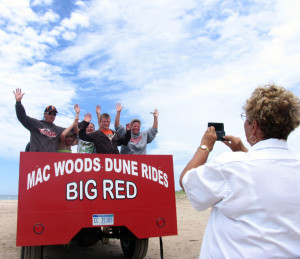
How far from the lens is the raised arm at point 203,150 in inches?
64.1

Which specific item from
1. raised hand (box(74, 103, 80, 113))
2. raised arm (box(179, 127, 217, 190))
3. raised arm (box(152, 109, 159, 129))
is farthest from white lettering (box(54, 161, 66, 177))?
raised arm (box(179, 127, 217, 190))

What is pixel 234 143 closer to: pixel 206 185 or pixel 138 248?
pixel 206 185

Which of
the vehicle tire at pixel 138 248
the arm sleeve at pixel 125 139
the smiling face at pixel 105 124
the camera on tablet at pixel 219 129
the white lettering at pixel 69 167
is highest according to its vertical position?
the smiling face at pixel 105 124

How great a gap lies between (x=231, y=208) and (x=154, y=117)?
5.31 m

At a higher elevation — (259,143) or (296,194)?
(259,143)

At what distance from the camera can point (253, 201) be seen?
141cm

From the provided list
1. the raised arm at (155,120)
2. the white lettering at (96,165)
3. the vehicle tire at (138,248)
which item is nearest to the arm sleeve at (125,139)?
the raised arm at (155,120)

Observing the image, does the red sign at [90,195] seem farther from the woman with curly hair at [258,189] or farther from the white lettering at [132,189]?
the woman with curly hair at [258,189]

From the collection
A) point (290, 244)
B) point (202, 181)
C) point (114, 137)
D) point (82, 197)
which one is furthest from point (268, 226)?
point (114, 137)

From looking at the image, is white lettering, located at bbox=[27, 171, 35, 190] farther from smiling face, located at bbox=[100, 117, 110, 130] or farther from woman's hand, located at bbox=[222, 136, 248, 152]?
woman's hand, located at bbox=[222, 136, 248, 152]

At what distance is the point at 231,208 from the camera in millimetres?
1438

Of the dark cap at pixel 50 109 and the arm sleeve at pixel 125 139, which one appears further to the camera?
the arm sleeve at pixel 125 139

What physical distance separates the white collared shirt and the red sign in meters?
2.98

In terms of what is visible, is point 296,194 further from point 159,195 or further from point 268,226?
point 159,195
